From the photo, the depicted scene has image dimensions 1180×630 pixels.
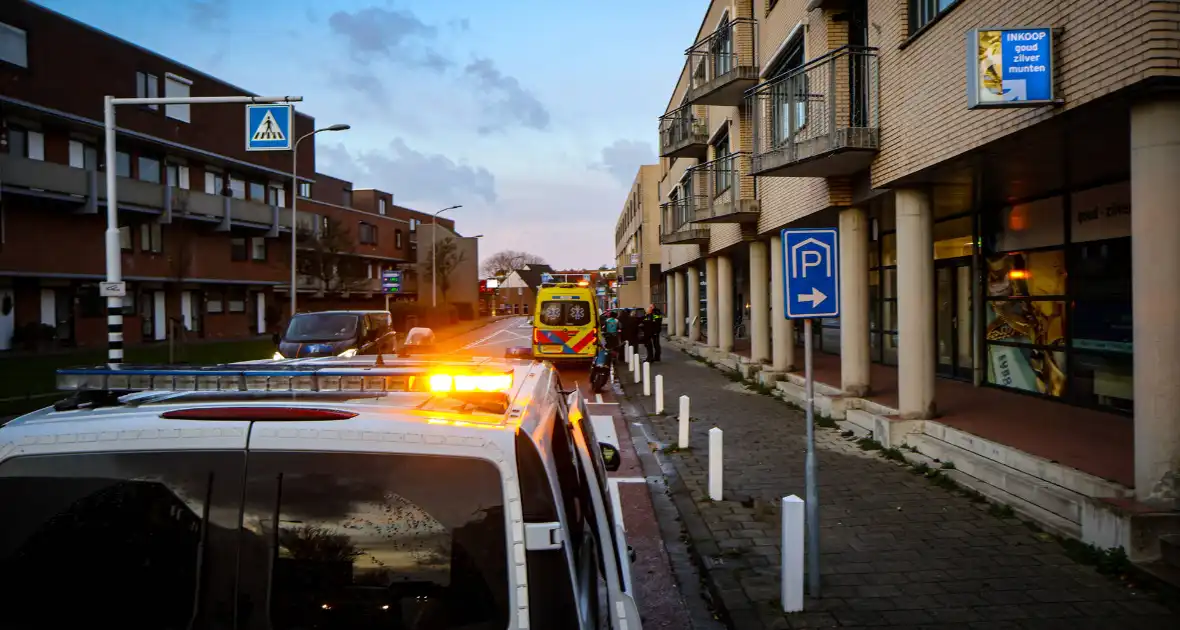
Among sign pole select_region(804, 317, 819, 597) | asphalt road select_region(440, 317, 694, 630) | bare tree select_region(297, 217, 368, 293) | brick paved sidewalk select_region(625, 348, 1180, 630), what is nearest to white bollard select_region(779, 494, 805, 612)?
brick paved sidewalk select_region(625, 348, 1180, 630)

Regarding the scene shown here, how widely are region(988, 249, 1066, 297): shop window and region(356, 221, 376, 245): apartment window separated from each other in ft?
176

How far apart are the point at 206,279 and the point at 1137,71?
3952 centimetres

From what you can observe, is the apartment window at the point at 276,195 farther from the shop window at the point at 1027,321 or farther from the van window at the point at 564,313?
the shop window at the point at 1027,321

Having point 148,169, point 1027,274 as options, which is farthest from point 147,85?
point 1027,274

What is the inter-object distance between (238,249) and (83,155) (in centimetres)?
1069

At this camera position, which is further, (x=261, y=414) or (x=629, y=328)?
(x=629, y=328)

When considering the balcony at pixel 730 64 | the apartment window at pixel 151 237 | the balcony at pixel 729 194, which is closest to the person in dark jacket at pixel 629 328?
the balcony at pixel 729 194

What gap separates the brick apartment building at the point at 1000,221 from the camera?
222 inches

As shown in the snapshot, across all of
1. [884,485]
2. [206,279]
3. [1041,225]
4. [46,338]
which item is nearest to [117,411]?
[884,485]

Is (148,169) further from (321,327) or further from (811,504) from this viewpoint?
(811,504)

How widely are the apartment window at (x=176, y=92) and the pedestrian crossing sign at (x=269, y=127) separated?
26.6 metres

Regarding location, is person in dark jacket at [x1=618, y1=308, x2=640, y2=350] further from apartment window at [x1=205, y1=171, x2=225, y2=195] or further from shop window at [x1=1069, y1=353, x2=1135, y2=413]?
apartment window at [x1=205, y1=171, x2=225, y2=195]

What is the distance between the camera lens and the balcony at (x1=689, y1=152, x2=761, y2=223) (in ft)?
57.6

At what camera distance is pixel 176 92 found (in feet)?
121
